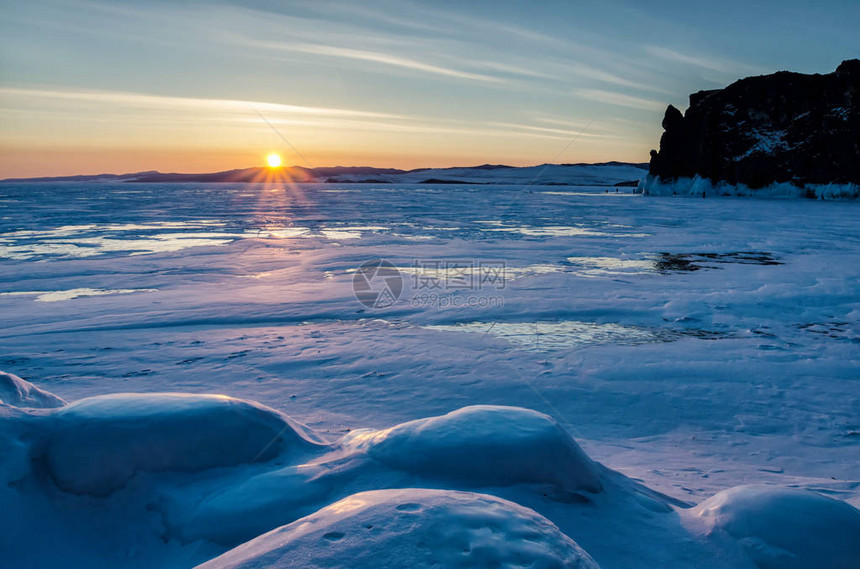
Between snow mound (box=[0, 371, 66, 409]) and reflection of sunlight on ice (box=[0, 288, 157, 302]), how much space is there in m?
5.50

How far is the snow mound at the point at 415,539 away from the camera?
61.9 inches

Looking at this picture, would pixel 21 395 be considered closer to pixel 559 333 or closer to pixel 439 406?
pixel 439 406

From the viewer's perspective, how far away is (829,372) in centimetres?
461

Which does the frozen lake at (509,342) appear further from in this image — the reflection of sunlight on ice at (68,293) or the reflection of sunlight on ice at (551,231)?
the reflection of sunlight on ice at (551,231)

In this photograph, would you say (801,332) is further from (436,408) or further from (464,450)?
(464,450)

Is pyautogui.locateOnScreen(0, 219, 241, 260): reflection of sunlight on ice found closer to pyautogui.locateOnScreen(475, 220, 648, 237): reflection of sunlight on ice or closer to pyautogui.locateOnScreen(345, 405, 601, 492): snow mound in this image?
pyautogui.locateOnScreen(475, 220, 648, 237): reflection of sunlight on ice

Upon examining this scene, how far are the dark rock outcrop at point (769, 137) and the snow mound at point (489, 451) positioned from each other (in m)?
57.2

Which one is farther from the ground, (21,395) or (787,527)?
(21,395)

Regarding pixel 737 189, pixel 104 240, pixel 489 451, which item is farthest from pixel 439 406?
pixel 737 189

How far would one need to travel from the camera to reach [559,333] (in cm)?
586

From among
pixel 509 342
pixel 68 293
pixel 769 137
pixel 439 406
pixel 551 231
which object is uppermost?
pixel 769 137

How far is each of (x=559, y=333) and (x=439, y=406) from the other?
235 cm

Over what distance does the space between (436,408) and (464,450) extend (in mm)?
1612

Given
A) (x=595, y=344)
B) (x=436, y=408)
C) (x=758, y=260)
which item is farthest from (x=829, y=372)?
(x=758, y=260)
